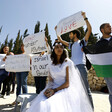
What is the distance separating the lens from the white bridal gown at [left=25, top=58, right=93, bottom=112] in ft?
4.89

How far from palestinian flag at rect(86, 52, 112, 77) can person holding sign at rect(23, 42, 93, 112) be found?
0.37 metres

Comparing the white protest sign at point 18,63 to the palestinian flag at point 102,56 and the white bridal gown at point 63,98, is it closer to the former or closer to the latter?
the white bridal gown at point 63,98

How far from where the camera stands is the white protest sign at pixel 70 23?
2.64 meters

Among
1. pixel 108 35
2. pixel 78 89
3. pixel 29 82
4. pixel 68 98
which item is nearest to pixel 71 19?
pixel 108 35

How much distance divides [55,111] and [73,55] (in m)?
1.35

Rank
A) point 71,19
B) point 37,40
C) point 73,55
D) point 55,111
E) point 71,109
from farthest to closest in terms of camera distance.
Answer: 1. point 37,40
2. point 71,19
3. point 73,55
4. point 71,109
5. point 55,111

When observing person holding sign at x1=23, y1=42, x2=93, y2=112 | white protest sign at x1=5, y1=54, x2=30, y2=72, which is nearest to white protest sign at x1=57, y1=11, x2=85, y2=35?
person holding sign at x1=23, y1=42, x2=93, y2=112

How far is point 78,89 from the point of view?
1.95m

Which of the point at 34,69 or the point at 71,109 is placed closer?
the point at 71,109

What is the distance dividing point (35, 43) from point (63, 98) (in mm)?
2064

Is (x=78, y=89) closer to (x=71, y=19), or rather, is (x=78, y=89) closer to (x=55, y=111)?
(x=55, y=111)

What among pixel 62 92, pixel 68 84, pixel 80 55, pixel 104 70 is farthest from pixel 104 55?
pixel 62 92

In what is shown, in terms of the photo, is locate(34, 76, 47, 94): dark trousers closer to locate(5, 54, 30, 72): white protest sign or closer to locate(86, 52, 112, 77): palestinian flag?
locate(5, 54, 30, 72): white protest sign

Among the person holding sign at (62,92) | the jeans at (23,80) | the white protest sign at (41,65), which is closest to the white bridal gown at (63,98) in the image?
the person holding sign at (62,92)
